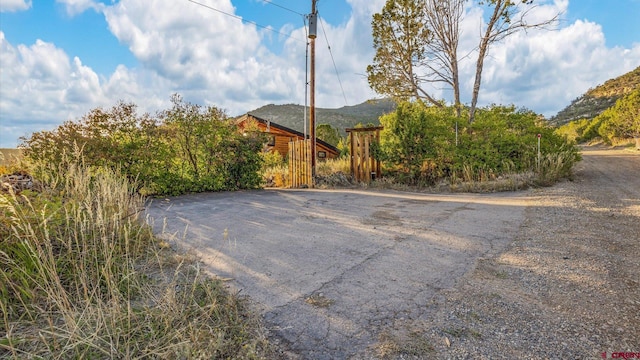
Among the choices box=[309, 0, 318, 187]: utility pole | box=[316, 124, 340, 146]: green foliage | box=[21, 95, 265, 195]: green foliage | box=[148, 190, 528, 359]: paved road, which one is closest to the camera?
box=[148, 190, 528, 359]: paved road

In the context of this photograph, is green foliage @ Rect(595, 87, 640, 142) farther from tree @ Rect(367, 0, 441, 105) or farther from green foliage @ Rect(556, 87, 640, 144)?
tree @ Rect(367, 0, 441, 105)

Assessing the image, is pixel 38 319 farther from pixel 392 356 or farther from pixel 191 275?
pixel 392 356

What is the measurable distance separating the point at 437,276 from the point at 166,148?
7532 mm

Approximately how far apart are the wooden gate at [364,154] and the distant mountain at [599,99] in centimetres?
3690

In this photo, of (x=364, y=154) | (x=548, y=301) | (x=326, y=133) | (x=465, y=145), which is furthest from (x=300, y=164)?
(x=326, y=133)

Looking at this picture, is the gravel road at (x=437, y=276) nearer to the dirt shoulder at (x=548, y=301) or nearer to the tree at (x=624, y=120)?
the dirt shoulder at (x=548, y=301)

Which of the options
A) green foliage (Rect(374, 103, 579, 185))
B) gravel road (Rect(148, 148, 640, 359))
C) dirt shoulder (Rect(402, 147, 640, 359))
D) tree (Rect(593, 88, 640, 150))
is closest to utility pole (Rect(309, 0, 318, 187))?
green foliage (Rect(374, 103, 579, 185))

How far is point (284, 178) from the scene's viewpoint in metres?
11.4

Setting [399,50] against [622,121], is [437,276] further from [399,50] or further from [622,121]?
[622,121]

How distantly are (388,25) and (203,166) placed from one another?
34.9 ft

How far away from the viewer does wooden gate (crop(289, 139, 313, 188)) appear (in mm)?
10680

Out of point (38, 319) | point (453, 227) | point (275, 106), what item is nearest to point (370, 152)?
point (453, 227)

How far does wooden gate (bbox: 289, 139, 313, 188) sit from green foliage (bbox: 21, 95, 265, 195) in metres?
1.61

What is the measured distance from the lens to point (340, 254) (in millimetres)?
3514
